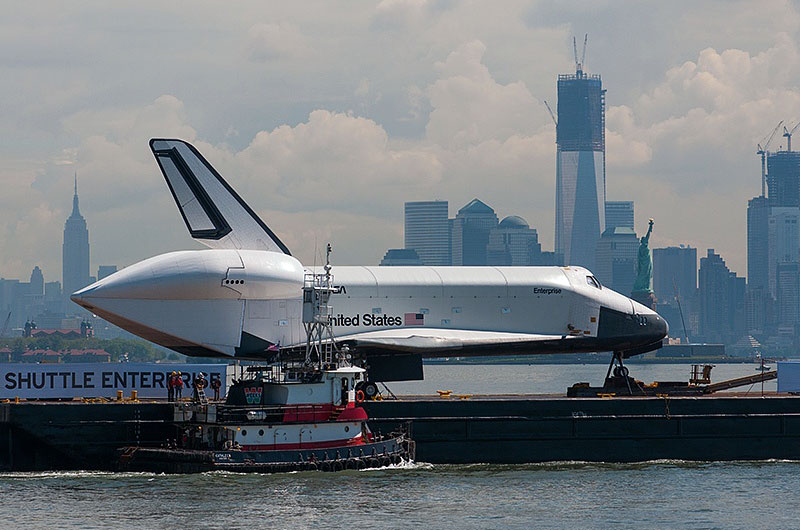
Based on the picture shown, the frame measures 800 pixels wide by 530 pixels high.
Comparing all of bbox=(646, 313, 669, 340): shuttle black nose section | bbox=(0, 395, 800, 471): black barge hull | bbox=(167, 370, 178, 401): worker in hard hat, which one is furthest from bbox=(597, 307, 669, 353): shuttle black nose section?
bbox=(167, 370, 178, 401): worker in hard hat

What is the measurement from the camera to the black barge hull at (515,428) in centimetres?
4553

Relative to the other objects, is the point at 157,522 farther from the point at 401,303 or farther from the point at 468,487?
the point at 401,303

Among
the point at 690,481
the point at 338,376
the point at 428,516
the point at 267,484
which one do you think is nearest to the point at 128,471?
the point at 267,484

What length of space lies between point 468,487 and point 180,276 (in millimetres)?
13587

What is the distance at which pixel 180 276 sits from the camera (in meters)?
49.2

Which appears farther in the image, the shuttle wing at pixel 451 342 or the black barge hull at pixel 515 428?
the shuttle wing at pixel 451 342

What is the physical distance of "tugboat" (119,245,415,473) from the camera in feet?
143

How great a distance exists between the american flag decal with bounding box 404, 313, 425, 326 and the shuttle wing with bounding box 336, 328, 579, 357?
0.84 ft

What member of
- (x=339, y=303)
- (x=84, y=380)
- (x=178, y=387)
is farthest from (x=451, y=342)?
(x=84, y=380)

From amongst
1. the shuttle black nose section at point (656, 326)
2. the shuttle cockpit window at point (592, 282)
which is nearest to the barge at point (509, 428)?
the shuttle black nose section at point (656, 326)

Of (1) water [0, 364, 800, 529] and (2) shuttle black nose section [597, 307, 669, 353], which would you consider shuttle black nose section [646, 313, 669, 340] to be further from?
(1) water [0, 364, 800, 529]

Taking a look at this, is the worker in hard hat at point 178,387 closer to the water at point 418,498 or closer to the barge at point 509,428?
the barge at point 509,428

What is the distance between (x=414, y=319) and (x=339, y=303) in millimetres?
3191

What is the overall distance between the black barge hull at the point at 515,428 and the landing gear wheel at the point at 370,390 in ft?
3.71
